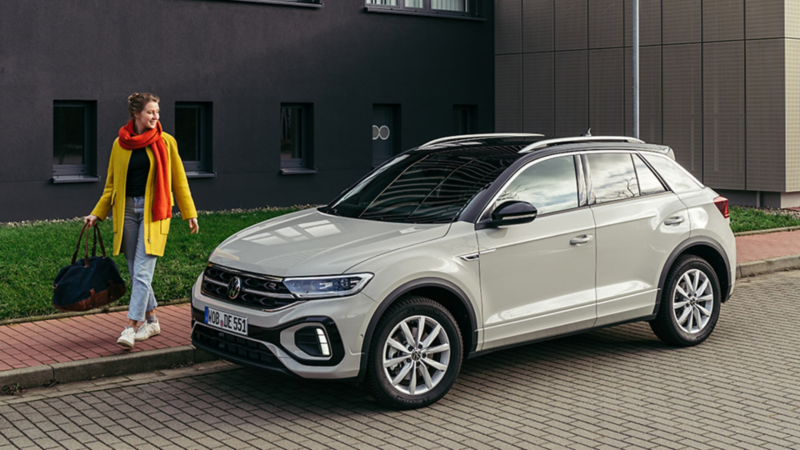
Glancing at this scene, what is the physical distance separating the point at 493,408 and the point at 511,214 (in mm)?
1294

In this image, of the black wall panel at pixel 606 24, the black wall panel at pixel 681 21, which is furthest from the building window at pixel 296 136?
the black wall panel at pixel 681 21

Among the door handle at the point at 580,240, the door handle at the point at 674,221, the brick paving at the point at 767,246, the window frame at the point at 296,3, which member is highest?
the window frame at the point at 296,3

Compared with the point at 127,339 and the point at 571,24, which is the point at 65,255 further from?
the point at 571,24

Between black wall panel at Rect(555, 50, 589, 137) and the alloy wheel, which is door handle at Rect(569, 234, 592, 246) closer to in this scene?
the alloy wheel

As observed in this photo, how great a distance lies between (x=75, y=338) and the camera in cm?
766

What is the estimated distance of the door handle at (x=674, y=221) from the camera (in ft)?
24.7

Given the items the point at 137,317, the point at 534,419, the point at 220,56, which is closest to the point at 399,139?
the point at 220,56

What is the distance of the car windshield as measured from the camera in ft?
21.9

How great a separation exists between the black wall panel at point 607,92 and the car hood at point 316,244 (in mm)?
15314

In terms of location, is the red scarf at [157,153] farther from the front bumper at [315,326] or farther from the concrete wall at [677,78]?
the concrete wall at [677,78]

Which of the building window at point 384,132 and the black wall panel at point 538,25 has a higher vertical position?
the black wall panel at point 538,25

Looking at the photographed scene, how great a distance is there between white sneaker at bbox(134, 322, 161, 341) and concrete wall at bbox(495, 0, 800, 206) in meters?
14.4

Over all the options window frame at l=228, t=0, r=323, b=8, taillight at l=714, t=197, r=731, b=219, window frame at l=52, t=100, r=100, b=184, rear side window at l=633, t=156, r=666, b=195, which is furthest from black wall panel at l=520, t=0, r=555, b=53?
rear side window at l=633, t=156, r=666, b=195

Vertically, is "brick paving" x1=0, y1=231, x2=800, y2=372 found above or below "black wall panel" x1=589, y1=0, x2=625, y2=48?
below
